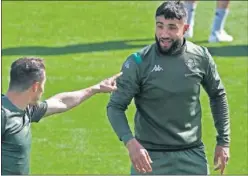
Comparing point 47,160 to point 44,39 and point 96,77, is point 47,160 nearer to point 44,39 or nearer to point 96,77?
point 96,77

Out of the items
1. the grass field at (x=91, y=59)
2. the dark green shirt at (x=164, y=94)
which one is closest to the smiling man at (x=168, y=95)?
the dark green shirt at (x=164, y=94)

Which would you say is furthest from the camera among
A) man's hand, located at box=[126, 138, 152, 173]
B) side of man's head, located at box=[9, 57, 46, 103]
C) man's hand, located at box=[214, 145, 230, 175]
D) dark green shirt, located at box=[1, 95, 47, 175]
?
man's hand, located at box=[214, 145, 230, 175]

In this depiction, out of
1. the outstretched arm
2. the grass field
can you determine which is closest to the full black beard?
the outstretched arm

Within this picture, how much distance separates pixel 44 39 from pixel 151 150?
309 inches

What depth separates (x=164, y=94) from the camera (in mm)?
7055

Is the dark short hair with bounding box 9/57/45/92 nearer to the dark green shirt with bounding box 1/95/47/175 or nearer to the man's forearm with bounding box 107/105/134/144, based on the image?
the dark green shirt with bounding box 1/95/47/175

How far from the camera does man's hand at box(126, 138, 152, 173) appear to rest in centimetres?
668

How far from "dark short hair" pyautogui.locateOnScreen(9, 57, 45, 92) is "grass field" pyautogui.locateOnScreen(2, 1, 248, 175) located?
11.0 ft

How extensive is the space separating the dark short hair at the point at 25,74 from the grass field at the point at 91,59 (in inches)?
133

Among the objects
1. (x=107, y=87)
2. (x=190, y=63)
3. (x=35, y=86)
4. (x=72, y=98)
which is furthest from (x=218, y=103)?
(x=35, y=86)

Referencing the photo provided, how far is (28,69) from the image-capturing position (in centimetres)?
634

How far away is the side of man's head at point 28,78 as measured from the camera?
20.6ft

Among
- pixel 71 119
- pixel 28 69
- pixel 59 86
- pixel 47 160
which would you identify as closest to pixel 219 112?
pixel 28 69

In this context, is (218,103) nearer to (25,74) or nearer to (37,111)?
(37,111)
